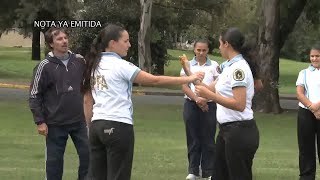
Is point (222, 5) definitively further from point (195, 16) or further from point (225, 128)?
point (225, 128)

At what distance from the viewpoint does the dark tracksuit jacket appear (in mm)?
6863

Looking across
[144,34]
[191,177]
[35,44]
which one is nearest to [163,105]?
[144,34]

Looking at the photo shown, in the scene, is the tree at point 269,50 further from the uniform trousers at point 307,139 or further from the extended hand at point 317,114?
the extended hand at point 317,114

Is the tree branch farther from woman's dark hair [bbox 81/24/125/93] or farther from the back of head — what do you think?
woman's dark hair [bbox 81/24/125/93]

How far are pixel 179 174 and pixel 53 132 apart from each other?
95.2 inches

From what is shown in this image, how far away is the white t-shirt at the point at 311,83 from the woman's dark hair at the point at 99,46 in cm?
324

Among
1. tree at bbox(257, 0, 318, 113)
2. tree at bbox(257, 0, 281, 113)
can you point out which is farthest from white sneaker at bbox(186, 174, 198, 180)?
tree at bbox(257, 0, 281, 113)

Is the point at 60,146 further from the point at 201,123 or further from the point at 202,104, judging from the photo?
the point at 201,123

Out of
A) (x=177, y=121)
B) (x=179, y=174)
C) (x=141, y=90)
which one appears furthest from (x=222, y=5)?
(x=179, y=174)

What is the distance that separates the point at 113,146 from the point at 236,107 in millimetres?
1147

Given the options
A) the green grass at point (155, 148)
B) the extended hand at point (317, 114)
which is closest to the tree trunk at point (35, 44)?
the green grass at point (155, 148)

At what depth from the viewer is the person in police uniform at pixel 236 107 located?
5430 millimetres

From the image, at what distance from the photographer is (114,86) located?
5336 millimetres

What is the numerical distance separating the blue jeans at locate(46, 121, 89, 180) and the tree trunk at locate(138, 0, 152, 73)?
1819 cm
